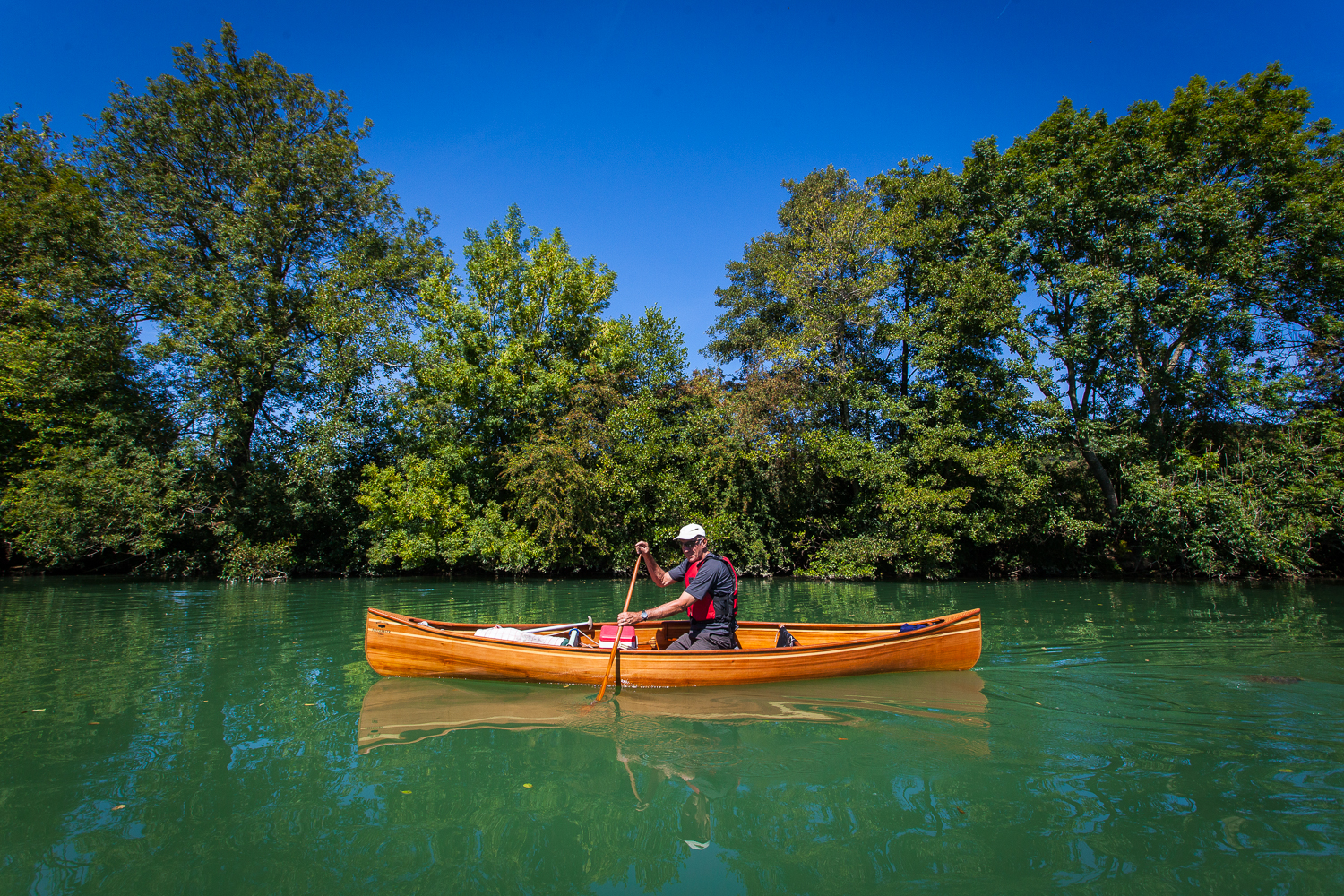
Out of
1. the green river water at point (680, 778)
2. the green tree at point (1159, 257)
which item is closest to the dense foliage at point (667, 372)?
the green tree at point (1159, 257)

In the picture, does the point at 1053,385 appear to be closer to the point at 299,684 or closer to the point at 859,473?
the point at 859,473

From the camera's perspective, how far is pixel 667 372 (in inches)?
1017

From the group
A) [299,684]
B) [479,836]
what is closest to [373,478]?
[299,684]

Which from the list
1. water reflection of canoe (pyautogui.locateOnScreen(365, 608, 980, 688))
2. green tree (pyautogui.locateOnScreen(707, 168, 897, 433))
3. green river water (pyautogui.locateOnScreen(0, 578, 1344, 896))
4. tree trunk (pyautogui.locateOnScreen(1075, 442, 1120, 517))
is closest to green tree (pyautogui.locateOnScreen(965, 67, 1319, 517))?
tree trunk (pyautogui.locateOnScreen(1075, 442, 1120, 517))

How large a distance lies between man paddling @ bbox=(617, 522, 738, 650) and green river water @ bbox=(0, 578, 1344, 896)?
75 centimetres

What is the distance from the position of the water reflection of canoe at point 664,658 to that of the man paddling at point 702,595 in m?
0.39

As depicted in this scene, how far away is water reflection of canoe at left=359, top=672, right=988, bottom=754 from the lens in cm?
595

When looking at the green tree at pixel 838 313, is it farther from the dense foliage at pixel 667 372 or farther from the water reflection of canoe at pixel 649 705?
the water reflection of canoe at pixel 649 705

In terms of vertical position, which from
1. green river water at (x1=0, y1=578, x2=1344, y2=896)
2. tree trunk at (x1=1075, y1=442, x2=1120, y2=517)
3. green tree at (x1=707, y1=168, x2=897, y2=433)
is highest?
green tree at (x1=707, y1=168, x2=897, y2=433)

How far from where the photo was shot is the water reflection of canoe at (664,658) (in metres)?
7.04

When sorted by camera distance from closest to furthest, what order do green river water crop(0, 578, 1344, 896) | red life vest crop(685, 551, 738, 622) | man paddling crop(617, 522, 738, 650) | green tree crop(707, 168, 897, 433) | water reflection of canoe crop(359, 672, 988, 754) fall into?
green river water crop(0, 578, 1344, 896)
water reflection of canoe crop(359, 672, 988, 754)
man paddling crop(617, 522, 738, 650)
red life vest crop(685, 551, 738, 622)
green tree crop(707, 168, 897, 433)

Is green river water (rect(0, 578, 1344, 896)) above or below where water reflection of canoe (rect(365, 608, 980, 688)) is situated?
below

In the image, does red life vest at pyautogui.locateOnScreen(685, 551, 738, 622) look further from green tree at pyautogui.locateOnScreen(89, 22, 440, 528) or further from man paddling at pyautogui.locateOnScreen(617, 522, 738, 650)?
green tree at pyautogui.locateOnScreen(89, 22, 440, 528)

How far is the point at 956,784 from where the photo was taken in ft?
14.8
